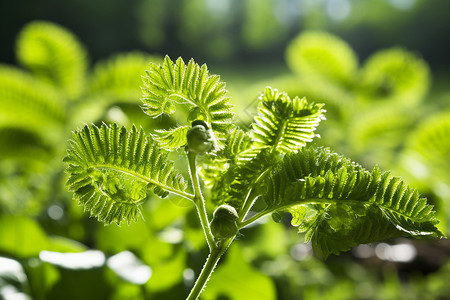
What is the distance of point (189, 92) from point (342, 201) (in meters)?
0.07

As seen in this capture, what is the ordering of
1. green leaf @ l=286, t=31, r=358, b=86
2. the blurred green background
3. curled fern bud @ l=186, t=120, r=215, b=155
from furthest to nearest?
green leaf @ l=286, t=31, r=358, b=86 < the blurred green background < curled fern bud @ l=186, t=120, r=215, b=155

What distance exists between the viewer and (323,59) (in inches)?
30.5

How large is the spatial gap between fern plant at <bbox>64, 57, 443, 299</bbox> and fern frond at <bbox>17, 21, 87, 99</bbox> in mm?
597

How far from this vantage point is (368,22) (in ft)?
7.29

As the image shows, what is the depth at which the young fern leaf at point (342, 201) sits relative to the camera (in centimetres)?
18

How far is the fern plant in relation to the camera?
0.59ft

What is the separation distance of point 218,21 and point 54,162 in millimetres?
1745

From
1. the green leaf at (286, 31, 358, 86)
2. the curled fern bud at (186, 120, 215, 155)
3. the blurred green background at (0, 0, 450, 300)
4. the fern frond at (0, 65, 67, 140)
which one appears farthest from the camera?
the green leaf at (286, 31, 358, 86)

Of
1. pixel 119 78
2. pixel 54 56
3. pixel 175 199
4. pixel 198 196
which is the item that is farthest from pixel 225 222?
pixel 54 56

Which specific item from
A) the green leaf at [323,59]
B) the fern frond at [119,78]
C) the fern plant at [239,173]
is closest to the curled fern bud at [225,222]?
the fern plant at [239,173]

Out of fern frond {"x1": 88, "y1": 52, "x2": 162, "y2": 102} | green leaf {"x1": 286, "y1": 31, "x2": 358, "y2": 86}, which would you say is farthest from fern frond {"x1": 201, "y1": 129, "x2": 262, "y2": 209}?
green leaf {"x1": 286, "y1": 31, "x2": 358, "y2": 86}

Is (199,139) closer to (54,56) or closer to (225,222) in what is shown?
(225,222)

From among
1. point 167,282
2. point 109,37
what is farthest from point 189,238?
point 109,37

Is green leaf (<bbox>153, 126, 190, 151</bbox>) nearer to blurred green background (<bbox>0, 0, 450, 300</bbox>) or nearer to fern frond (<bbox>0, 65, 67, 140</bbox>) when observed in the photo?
blurred green background (<bbox>0, 0, 450, 300</bbox>)
